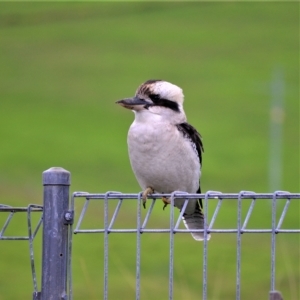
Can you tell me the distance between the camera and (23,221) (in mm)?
6145

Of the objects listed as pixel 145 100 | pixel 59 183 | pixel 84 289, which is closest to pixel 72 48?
pixel 84 289

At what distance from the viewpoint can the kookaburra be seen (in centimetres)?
309

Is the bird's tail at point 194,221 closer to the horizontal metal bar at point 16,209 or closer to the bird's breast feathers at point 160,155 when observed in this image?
the bird's breast feathers at point 160,155

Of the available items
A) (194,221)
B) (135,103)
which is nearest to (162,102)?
(135,103)

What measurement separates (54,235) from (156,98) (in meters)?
1.21

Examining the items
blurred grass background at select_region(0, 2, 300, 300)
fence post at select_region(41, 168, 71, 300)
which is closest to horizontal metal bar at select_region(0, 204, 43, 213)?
fence post at select_region(41, 168, 71, 300)

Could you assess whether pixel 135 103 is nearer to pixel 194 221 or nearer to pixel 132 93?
pixel 194 221

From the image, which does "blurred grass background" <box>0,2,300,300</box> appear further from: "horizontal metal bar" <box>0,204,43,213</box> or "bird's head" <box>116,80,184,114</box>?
"horizontal metal bar" <box>0,204,43,213</box>

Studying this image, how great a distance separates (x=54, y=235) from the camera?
81.5 inches

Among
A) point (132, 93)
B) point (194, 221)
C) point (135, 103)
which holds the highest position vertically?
point (132, 93)

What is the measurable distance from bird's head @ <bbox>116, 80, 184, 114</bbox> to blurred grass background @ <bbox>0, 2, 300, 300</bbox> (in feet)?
8.18

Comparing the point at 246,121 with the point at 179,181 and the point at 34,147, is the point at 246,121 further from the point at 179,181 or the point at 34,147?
the point at 179,181

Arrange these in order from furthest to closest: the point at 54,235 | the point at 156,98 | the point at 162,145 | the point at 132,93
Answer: the point at 132,93 < the point at 156,98 < the point at 162,145 < the point at 54,235

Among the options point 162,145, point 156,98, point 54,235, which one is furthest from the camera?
point 156,98
